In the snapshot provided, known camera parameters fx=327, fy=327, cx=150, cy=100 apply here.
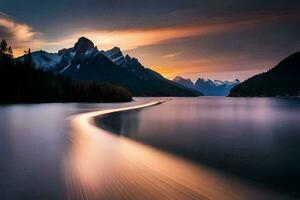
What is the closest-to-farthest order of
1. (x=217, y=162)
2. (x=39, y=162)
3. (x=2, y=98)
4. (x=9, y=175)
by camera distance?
(x=9, y=175), (x=39, y=162), (x=217, y=162), (x=2, y=98)

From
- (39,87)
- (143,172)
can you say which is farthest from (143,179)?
(39,87)

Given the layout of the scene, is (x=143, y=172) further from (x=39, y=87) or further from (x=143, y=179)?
(x=39, y=87)

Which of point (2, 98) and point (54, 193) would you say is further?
point (2, 98)

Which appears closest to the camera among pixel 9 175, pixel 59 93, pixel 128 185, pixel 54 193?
pixel 54 193

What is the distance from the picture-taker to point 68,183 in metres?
11.6

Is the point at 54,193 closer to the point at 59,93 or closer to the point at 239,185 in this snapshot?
the point at 239,185

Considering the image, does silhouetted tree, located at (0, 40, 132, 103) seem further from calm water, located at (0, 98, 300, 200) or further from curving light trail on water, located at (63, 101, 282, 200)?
curving light trail on water, located at (63, 101, 282, 200)

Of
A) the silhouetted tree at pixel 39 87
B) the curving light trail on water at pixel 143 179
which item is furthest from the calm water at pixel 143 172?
the silhouetted tree at pixel 39 87

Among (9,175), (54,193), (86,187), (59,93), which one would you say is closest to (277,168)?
(86,187)

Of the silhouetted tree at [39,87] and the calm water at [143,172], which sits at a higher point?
the silhouetted tree at [39,87]

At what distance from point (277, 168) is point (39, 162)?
1158 centimetres

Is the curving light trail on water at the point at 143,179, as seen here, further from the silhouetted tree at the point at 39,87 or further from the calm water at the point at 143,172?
the silhouetted tree at the point at 39,87

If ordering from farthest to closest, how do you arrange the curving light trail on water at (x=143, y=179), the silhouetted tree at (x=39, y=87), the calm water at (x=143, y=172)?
the silhouetted tree at (x=39, y=87) → the calm water at (x=143, y=172) → the curving light trail on water at (x=143, y=179)

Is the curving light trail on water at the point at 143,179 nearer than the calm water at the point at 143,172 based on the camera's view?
Yes
